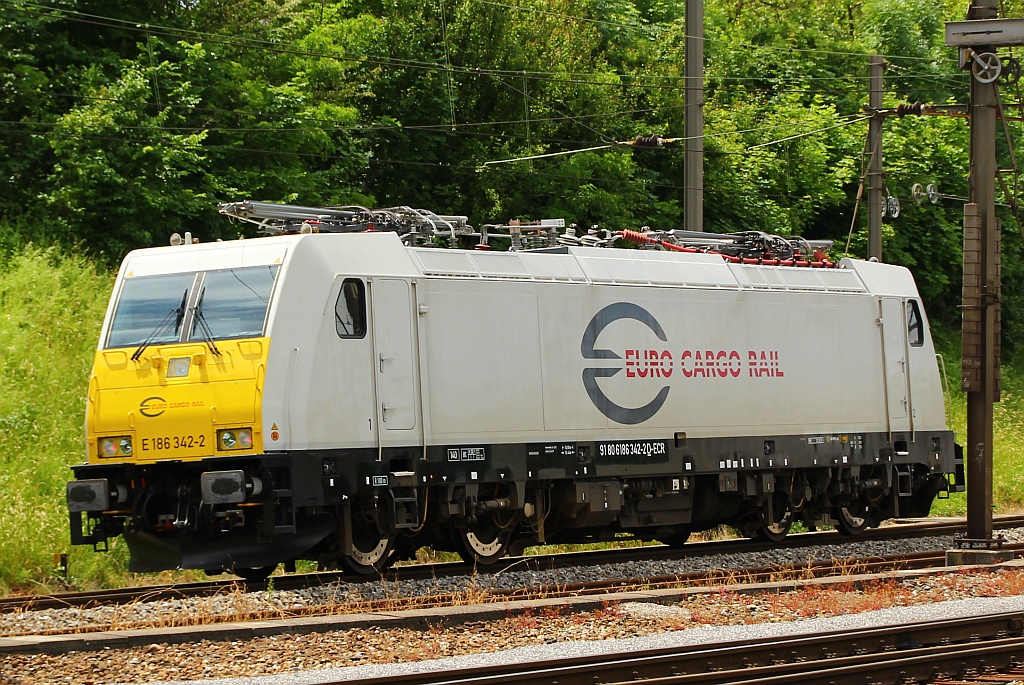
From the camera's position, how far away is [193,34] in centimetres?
2650

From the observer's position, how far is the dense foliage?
23797mm

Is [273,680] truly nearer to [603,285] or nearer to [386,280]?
[386,280]

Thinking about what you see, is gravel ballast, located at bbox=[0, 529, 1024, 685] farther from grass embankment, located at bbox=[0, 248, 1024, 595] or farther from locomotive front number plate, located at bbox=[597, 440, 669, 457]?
grass embankment, located at bbox=[0, 248, 1024, 595]

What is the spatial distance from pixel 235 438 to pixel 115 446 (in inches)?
57.3

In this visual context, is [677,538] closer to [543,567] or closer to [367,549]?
[543,567]

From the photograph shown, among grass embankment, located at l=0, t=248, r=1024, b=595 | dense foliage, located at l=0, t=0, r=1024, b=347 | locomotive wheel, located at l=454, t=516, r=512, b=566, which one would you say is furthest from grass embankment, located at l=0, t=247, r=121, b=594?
locomotive wheel, located at l=454, t=516, r=512, b=566

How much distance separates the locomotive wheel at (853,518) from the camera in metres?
20.1

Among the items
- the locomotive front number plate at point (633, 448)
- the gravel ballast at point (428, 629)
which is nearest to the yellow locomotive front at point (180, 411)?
the gravel ballast at point (428, 629)

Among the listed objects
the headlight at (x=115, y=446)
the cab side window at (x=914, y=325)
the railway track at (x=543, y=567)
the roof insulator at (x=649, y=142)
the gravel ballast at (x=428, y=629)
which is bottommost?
the railway track at (x=543, y=567)

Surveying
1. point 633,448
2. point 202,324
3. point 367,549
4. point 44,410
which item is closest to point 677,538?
point 633,448

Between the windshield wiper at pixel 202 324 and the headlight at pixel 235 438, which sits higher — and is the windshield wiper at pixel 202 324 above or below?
above

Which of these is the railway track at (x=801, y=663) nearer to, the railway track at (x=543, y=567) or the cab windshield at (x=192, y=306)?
the railway track at (x=543, y=567)

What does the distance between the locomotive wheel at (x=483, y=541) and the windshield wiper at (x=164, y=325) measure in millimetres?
3857

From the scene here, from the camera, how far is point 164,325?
14.2 meters
